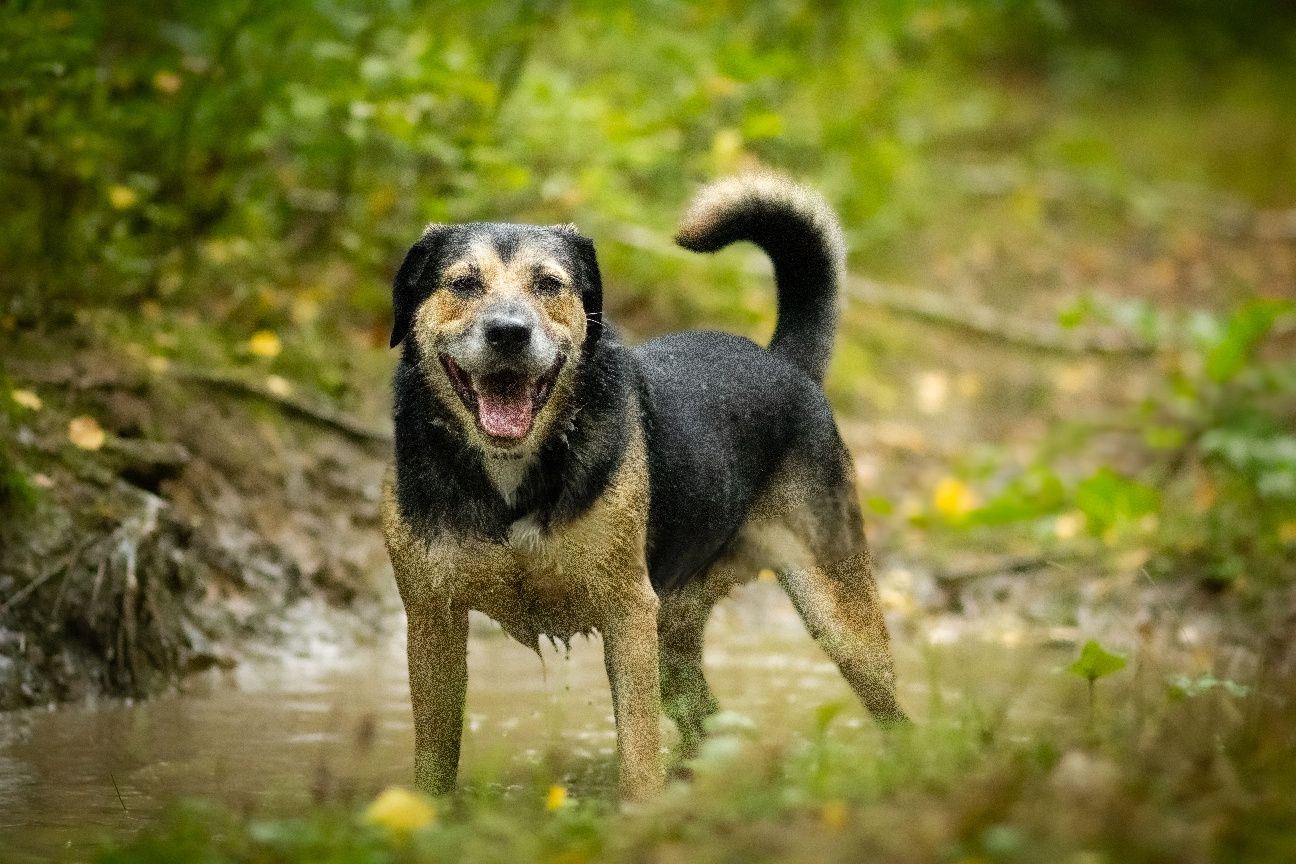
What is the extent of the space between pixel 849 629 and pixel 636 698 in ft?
3.72

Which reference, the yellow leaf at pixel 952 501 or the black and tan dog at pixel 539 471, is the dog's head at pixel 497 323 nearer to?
the black and tan dog at pixel 539 471

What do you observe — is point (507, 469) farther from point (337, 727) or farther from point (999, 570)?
point (999, 570)

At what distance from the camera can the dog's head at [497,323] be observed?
154 inches

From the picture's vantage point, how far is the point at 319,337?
25.4 feet

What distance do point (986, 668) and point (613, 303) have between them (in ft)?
13.9

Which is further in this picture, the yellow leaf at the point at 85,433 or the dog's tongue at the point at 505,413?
the yellow leaf at the point at 85,433

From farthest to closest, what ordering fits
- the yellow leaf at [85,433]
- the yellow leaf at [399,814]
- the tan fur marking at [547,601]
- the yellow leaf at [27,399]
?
the yellow leaf at [85,433], the yellow leaf at [27,399], the tan fur marking at [547,601], the yellow leaf at [399,814]

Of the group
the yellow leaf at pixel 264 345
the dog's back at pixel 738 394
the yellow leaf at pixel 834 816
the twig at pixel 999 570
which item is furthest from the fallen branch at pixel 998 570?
the yellow leaf at pixel 834 816

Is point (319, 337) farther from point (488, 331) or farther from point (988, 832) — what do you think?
point (988, 832)

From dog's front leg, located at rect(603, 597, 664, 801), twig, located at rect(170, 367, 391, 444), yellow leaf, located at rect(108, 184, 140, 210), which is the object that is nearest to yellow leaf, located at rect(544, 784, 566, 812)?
dog's front leg, located at rect(603, 597, 664, 801)

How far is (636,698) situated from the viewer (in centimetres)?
404

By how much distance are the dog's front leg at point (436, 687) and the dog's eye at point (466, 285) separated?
0.91 meters

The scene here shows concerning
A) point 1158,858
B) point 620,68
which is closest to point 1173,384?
point 620,68

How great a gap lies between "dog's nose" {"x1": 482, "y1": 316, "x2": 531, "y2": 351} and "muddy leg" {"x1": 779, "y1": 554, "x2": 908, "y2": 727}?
59.6 inches
